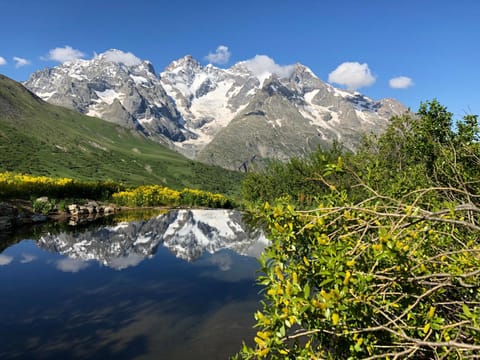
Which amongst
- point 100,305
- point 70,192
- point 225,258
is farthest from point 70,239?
point 70,192

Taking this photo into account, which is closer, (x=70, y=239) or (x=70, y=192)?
(x=70, y=239)

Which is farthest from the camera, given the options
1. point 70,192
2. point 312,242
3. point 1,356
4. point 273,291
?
point 70,192

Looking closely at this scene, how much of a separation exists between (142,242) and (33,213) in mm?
33878

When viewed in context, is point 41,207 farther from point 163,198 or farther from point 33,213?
point 163,198

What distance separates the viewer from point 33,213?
6306 cm

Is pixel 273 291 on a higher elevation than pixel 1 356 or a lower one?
higher

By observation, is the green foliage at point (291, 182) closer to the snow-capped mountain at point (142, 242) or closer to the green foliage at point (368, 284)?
the snow-capped mountain at point (142, 242)

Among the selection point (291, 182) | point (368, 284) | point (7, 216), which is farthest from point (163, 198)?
point (368, 284)

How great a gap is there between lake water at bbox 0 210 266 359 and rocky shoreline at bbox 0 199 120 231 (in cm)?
993

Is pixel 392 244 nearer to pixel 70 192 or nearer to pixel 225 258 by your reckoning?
pixel 225 258

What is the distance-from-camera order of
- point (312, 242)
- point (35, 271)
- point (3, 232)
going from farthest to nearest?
point (3, 232) < point (35, 271) < point (312, 242)

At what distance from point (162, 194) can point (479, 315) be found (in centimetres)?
11149

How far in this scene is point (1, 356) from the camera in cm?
1445

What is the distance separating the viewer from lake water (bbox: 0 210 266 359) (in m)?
15.6
